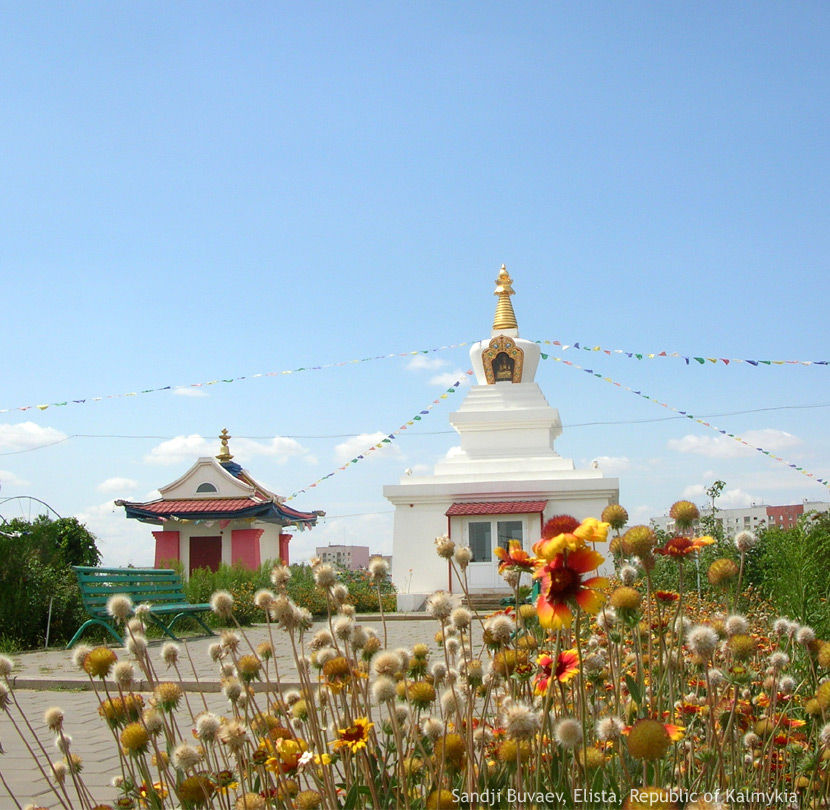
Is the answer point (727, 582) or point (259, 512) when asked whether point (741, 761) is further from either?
point (259, 512)

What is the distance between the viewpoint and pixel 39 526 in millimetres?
12930

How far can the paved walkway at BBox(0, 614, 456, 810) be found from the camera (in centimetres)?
416

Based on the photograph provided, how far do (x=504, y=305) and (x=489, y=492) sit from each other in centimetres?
738

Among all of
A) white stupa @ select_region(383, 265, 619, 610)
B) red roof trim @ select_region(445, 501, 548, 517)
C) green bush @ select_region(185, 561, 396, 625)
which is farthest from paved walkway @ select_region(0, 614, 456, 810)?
white stupa @ select_region(383, 265, 619, 610)

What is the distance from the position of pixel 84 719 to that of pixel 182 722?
98 centimetres

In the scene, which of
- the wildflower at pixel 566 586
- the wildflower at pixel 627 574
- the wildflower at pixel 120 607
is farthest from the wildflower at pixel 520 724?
the wildflower at pixel 627 574

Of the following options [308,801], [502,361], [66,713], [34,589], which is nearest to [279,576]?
[308,801]

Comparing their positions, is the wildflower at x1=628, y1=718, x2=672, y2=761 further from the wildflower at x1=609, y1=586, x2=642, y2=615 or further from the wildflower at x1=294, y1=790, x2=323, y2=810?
the wildflower at x1=294, y1=790, x2=323, y2=810

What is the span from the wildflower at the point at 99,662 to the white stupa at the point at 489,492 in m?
18.4

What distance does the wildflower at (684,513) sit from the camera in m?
2.72

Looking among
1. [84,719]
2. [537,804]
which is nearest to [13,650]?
[84,719]

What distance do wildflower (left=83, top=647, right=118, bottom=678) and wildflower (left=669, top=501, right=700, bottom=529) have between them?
65.9 inches

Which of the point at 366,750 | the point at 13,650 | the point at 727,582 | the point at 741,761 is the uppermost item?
the point at 727,582

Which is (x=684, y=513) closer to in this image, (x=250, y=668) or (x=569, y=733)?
(x=569, y=733)
